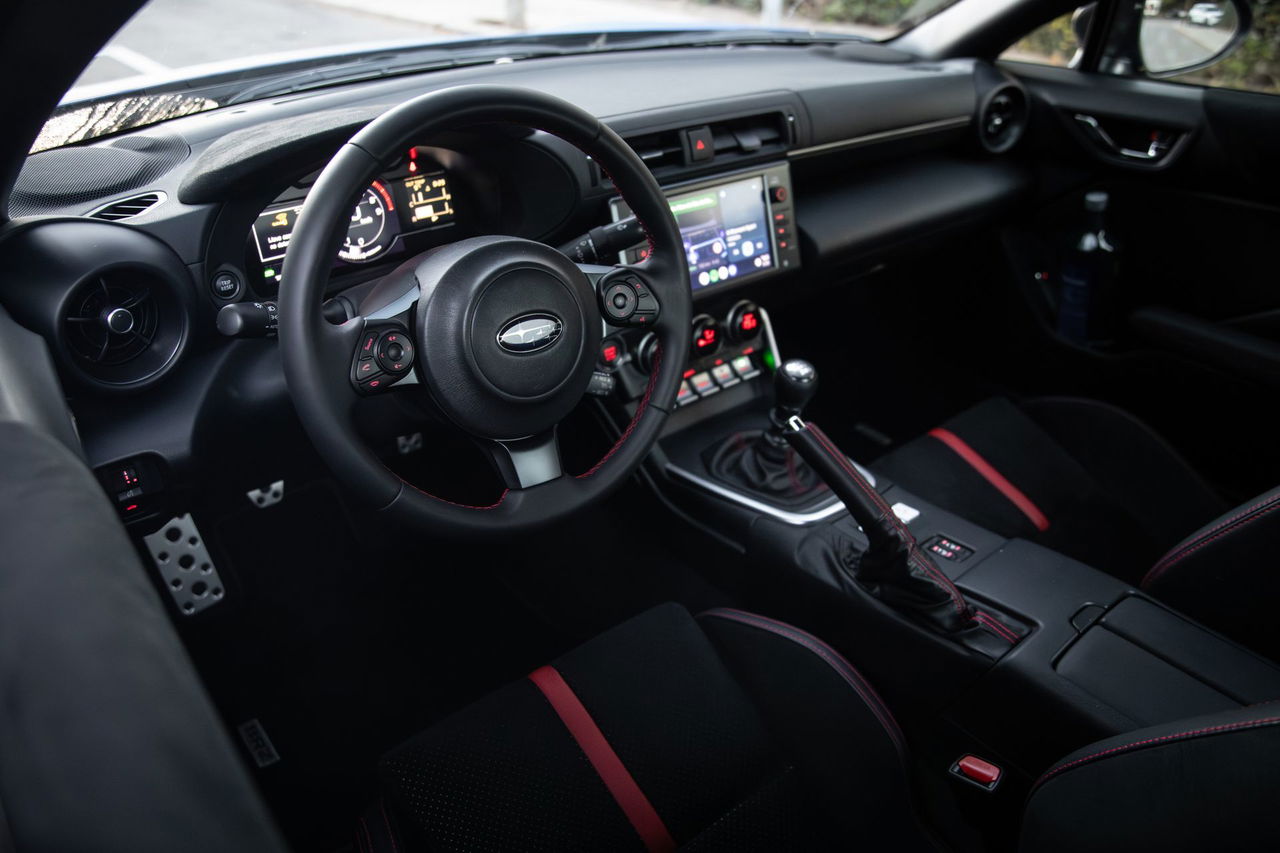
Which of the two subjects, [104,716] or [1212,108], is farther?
[1212,108]

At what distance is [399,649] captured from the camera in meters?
2.12

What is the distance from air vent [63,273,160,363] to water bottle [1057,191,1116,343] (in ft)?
7.56

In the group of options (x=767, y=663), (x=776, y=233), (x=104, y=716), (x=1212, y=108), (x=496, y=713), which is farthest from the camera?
(x=1212, y=108)

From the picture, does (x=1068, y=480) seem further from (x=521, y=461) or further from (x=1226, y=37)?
(x=521, y=461)

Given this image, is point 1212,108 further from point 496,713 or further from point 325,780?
point 325,780

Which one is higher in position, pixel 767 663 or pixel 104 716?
pixel 104 716

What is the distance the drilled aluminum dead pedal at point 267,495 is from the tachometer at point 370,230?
1.76 feet

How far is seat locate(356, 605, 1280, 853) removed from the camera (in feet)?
3.91

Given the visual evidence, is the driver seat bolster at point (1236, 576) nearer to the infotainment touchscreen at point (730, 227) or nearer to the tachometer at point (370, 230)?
the infotainment touchscreen at point (730, 227)

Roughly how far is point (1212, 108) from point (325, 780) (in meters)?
2.59

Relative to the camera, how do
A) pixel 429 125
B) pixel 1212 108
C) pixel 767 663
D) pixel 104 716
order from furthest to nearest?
1. pixel 1212 108
2. pixel 767 663
3. pixel 429 125
4. pixel 104 716

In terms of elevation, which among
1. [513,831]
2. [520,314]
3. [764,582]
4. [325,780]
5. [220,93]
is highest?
[220,93]

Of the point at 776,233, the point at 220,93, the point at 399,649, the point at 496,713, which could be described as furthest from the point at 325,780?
the point at 776,233

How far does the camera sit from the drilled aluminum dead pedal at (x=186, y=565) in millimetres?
1610
